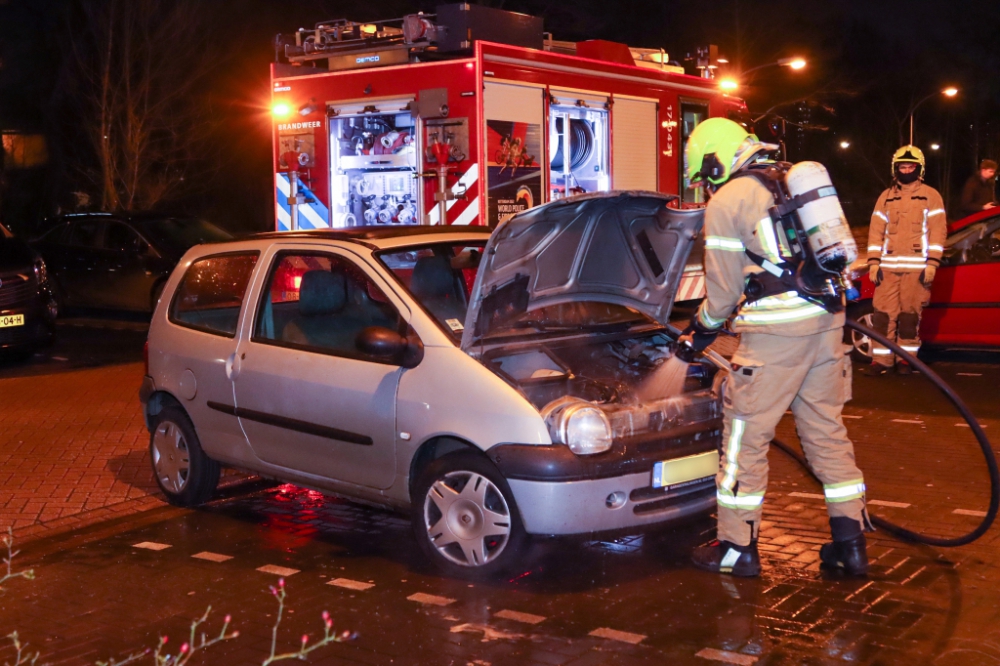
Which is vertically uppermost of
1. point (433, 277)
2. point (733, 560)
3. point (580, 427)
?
point (433, 277)

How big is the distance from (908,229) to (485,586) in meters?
6.27

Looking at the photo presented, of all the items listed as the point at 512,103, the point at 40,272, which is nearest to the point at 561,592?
the point at 512,103

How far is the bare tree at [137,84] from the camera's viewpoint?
20.9 metres

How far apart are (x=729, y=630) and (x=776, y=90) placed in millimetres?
43324

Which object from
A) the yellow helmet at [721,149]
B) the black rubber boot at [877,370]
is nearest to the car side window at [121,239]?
the black rubber boot at [877,370]

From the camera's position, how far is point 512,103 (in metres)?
10.6

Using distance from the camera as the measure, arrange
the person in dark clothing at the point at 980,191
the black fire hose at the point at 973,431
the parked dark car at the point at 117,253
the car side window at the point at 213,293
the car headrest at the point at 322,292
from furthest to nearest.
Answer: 1. the parked dark car at the point at 117,253
2. the person in dark clothing at the point at 980,191
3. the car side window at the point at 213,293
4. the car headrest at the point at 322,292
5. the black fire hose at the point at 973,431

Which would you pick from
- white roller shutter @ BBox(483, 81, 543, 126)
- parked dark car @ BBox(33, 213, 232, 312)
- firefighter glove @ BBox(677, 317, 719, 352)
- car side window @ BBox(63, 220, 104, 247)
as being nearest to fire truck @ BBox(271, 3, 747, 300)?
white roller shutter @ BBox(483, 81, 543, 126)

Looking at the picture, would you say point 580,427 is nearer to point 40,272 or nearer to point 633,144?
point 633,144

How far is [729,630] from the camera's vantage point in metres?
4.53

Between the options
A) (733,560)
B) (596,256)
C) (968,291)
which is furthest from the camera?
(968,291)

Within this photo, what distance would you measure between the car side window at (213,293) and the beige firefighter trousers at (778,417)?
280 cm

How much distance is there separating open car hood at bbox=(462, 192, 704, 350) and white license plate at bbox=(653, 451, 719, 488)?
0.87 m

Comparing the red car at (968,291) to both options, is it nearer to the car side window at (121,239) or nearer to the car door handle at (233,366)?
the car door handle at (233,366)
